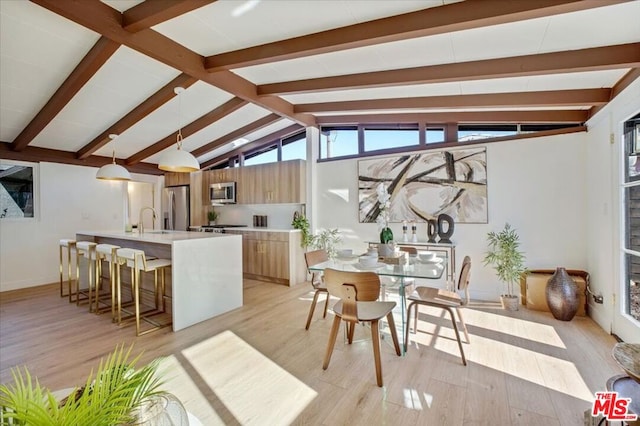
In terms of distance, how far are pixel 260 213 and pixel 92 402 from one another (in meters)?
5.65

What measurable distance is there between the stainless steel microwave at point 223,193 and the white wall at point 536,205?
3966 millimetres

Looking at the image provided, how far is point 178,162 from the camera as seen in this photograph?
342cm

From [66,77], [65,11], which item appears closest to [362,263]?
[65,11]

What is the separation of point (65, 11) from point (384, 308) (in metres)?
3.32

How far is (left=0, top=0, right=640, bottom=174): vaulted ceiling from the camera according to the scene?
2.11m

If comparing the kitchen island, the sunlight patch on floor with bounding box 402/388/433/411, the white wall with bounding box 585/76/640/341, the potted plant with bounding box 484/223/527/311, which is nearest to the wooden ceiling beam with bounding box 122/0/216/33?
the kitchen island

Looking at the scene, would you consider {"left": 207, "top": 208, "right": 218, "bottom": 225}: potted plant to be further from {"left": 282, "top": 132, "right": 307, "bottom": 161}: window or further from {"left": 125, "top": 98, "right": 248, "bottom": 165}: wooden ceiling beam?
{"left": 282, "top": 132, "right": 307, "bottom": 161}: window

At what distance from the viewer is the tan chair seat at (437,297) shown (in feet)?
8.21

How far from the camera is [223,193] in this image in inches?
248

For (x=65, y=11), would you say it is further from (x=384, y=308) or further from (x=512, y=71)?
(x=512, y=71)

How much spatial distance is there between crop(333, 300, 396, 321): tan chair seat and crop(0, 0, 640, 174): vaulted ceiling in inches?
84.4

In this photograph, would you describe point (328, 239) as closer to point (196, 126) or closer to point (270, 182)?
point (270, 182)

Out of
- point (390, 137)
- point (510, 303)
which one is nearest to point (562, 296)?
point (510, 303)

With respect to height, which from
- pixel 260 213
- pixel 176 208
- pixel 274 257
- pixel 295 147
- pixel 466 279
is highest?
pixel 295 147
